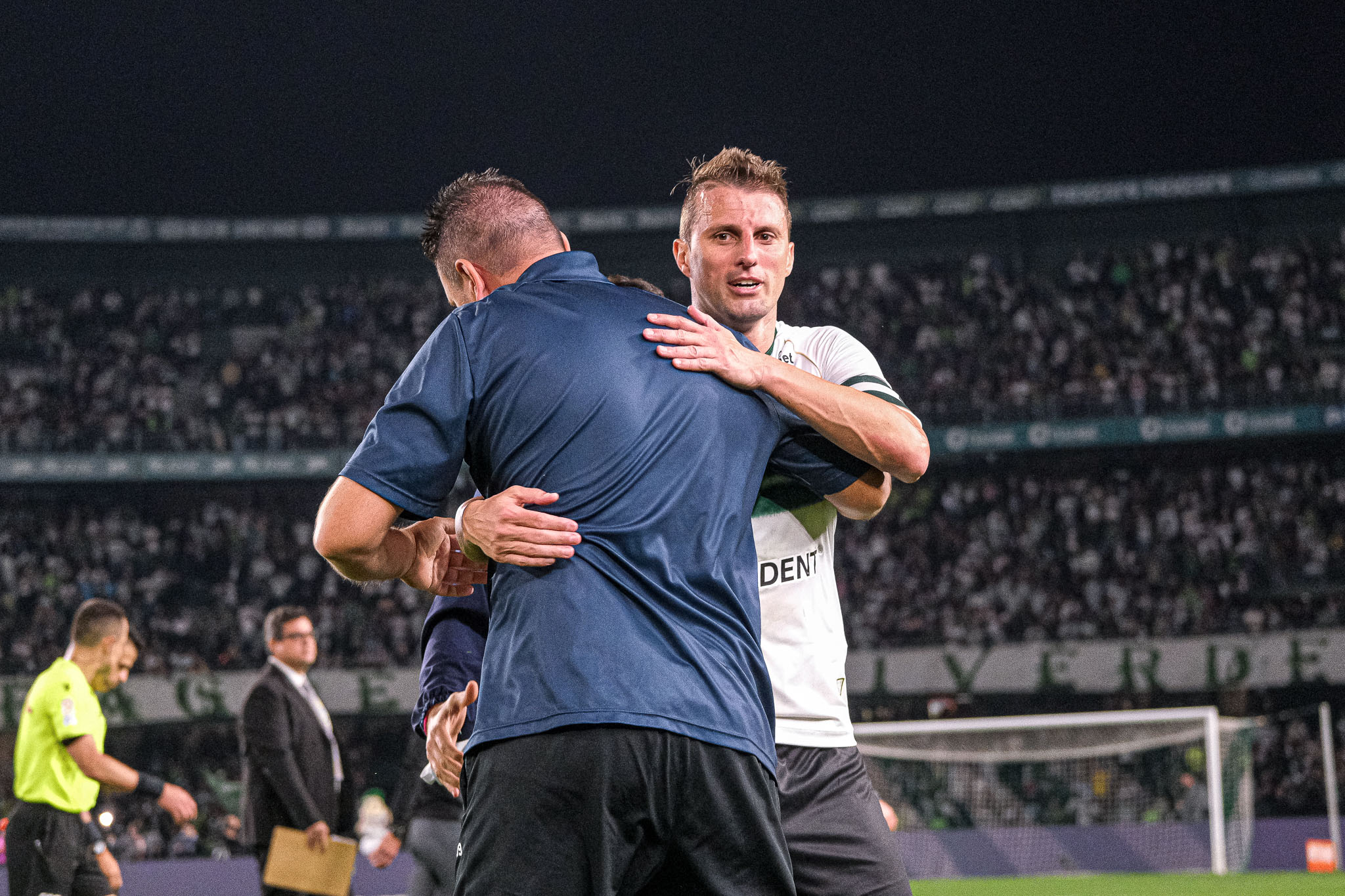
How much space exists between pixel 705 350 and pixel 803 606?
1.09 m

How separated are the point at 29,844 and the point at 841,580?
20.7 meters

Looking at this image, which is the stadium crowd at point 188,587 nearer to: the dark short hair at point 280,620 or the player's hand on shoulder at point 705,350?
the dark short hair at point 280,620

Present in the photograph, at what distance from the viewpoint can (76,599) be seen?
2619 cm

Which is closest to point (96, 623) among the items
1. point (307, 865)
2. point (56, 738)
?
point (56, 738)

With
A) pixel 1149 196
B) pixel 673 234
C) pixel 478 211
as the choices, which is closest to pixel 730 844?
pixel 478 211

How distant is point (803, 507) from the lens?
130 inches

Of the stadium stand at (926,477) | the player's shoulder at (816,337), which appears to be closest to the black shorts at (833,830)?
the player's shoulder at (816,337)

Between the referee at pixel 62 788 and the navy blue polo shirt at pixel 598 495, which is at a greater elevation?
the navy blue polo shirt at pixel 598 495

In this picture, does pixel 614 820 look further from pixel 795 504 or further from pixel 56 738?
pixel 56 738

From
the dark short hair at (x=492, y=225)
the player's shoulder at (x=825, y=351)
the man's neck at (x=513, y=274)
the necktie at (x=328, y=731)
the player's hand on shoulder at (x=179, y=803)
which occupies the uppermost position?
the dark short hair at (x=492, y=225)

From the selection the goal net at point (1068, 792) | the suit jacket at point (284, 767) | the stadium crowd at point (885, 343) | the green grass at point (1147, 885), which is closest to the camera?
the suit jacket at point (284, 767)

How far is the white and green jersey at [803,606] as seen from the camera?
330cm

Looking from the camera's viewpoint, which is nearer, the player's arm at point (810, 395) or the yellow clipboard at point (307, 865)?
the player's arm at point (810, 395)

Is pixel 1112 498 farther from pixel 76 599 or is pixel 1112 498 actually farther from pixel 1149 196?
pixel 76 599
